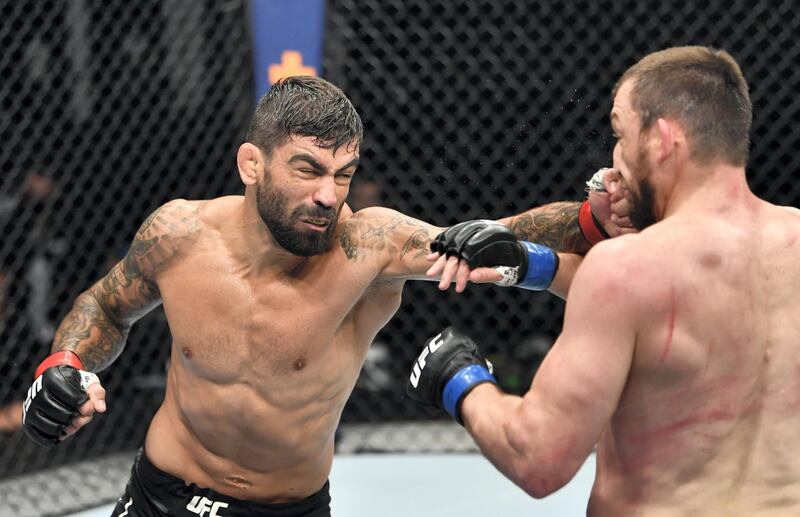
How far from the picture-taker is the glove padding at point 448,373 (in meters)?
1.34

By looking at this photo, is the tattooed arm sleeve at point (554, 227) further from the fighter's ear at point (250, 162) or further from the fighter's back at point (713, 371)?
the fighter's back at point (713, 371)

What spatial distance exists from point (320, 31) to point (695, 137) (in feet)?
8.05

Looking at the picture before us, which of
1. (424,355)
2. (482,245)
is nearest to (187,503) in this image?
(424,355)

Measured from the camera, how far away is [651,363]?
3.89 feet

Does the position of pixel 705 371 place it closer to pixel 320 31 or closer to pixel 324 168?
pixel 324 168

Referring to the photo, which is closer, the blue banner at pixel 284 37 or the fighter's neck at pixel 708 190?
the fighter's neck at pixel 708 190

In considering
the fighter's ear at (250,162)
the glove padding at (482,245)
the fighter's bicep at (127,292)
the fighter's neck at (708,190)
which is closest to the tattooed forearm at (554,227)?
the glove padding at (482,245)

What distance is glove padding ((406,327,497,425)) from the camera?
1.34m

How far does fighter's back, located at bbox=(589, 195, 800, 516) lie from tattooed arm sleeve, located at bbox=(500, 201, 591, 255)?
0.60 m

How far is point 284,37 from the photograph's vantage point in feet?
11.4

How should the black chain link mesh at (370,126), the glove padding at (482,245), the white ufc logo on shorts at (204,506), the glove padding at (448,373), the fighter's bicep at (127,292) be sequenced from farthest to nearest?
1. the black chain link mesh at (370,126)
2. the fighter's bicep at (127,292)
3. the white ufc logo on shorts at (204,506)
4. the glove padding at (482,245)
5. the glove padding at (448,373)

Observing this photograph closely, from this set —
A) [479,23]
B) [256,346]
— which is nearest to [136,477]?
[256,346]

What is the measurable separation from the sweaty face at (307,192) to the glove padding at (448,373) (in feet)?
1.38

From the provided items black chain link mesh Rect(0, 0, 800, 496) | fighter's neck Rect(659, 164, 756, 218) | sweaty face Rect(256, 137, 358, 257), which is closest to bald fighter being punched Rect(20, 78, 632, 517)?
sweaty face Rect(256, 137, 358, 257)
